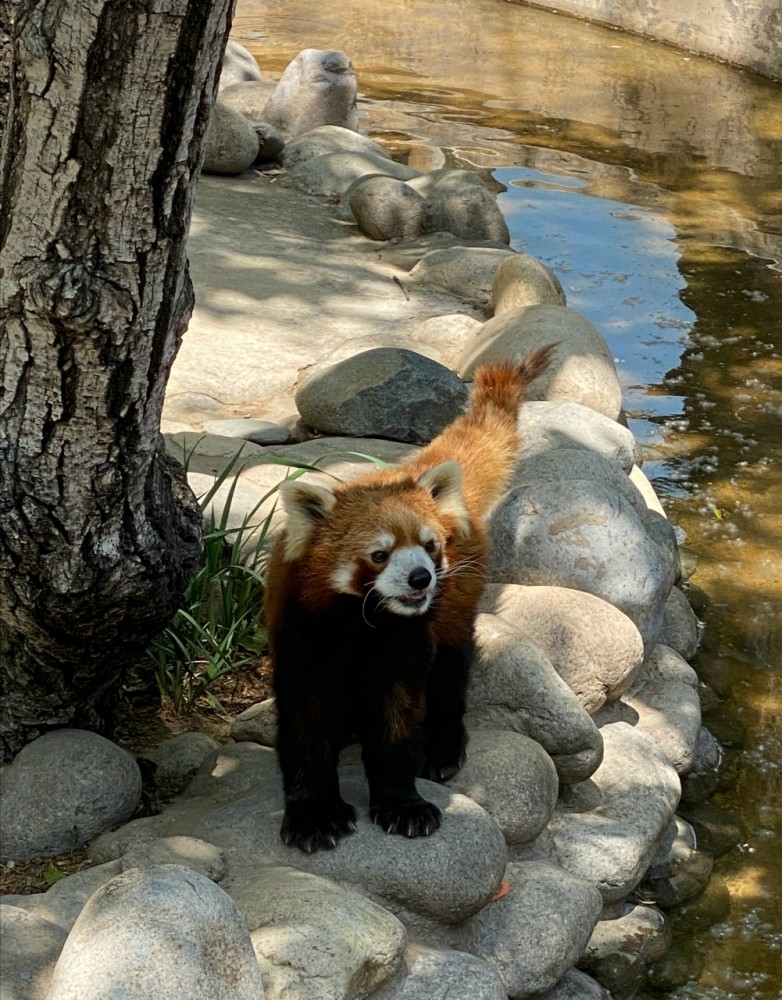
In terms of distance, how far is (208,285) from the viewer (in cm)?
873

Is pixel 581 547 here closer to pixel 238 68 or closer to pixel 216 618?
pixel 216 618

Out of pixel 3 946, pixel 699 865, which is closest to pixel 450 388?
pixel 699 865

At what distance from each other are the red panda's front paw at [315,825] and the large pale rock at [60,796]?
60cm

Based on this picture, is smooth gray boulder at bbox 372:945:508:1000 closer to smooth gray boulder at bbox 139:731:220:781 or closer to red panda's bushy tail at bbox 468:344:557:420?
smooth gray boulder at bbox 139:731:220:781

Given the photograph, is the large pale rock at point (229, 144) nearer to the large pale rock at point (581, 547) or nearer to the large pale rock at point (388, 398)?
the large pale rock at point (388, 398)

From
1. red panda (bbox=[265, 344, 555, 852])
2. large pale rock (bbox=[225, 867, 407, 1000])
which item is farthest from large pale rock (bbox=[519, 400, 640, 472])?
large pale rock (bbox=[225, 867, 407, 1000])

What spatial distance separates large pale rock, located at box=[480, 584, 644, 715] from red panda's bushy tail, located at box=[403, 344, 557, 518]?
0.54m

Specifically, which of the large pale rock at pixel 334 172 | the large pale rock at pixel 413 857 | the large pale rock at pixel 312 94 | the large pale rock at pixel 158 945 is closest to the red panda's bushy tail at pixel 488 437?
the large pale rock at pixel 413 857

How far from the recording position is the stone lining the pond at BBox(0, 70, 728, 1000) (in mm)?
3018

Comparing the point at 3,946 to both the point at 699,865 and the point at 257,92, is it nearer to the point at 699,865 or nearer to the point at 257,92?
the point at 699,865

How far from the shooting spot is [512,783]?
13.6 ft

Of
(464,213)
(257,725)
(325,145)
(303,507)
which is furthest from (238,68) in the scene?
(303,507)

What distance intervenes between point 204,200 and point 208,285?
187 cm

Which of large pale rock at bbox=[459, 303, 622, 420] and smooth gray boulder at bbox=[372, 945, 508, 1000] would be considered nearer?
smooth gray boulder at bbox=[372, 945, 508, 1000]
